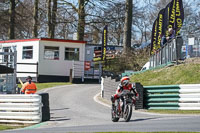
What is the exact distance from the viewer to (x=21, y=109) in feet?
54.0

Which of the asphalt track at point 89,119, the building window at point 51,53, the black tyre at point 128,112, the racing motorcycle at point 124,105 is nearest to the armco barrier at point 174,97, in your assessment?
the asphalt track at point 89,119

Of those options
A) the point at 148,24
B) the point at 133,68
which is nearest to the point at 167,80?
the point at 133,68

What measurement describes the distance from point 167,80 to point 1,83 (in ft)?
25.8

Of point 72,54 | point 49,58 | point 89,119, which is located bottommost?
point 89,119

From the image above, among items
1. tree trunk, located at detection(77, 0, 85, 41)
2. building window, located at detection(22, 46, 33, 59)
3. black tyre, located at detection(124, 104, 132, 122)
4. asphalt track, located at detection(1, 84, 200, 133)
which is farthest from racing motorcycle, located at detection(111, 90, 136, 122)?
tree trunk, located at detection(77, 0, 85, 41)

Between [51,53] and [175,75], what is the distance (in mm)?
18250

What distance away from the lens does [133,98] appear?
46.6 feet

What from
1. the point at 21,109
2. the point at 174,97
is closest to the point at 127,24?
the point at 174,97

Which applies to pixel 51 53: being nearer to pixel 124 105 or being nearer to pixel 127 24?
pixel 127 24

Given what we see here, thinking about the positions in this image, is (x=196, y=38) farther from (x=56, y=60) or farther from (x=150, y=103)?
(x=56, y=60)

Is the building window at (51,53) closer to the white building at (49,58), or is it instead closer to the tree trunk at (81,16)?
the white building at (49,58)

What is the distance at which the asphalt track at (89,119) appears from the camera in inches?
472

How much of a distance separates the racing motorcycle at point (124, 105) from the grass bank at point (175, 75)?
5.85 meters

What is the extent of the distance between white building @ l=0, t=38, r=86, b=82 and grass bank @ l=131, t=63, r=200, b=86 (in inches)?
576
